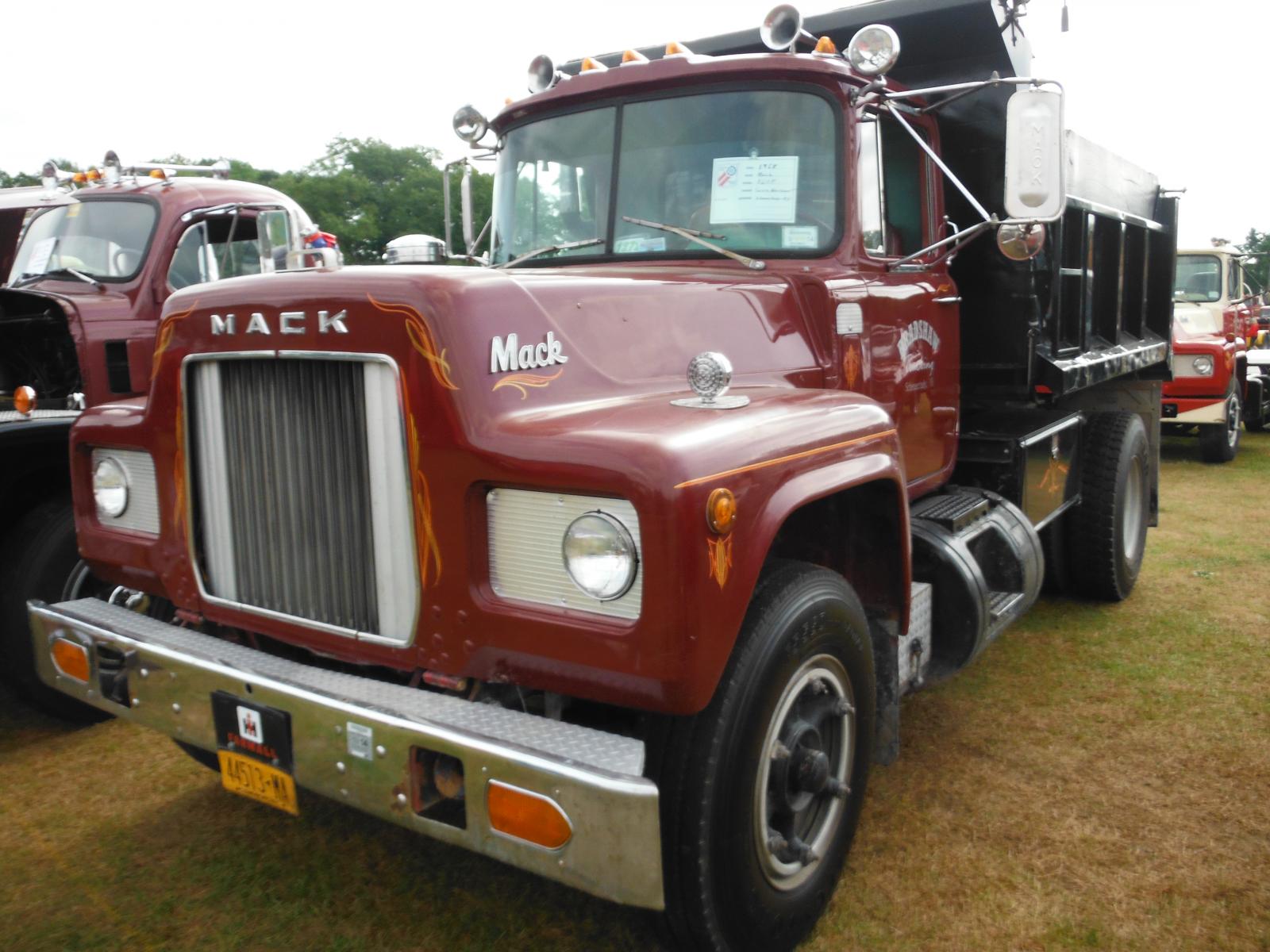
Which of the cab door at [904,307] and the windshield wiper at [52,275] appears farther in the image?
the windshield wiper at [52,275]

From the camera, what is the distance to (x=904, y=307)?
3.92 metres

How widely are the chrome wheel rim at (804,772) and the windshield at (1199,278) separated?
11588 mm

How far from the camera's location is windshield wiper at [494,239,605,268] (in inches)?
150

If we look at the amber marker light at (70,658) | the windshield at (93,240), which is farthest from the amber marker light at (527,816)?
the windshield at (93,240)

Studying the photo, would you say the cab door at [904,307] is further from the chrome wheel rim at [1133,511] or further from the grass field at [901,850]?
the chrome wheel rim at [1133,511]

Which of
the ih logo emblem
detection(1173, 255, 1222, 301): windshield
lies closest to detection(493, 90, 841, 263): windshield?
the ih logo emblem

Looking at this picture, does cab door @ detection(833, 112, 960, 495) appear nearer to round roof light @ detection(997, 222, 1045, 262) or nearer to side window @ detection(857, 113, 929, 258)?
side window @ detection(857, 113, 929, 258)

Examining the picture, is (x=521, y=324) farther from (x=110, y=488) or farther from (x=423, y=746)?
(x=110, y=488)

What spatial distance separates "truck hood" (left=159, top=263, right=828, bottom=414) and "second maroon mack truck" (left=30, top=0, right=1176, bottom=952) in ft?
0.03

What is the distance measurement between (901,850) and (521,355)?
6.55 ft

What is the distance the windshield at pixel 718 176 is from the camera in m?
3.60

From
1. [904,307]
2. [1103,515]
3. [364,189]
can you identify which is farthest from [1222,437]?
[364,189]

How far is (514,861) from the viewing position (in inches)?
88.6

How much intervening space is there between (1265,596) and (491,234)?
4844 millimetres
